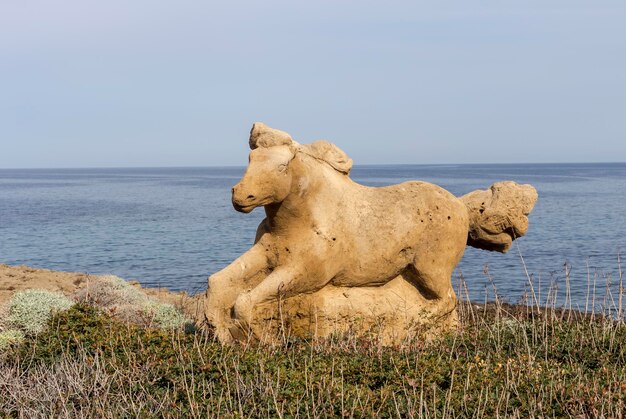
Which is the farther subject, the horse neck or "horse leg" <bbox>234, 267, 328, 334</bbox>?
the horse neck

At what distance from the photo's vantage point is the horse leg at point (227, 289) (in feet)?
28.8

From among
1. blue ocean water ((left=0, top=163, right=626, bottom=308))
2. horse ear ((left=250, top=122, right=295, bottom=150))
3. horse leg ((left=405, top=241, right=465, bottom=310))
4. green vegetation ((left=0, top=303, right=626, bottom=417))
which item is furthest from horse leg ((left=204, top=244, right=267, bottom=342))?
blue ocean water ((left=0, top=163, right=626, bottom=308))

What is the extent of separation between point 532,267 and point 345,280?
17.2 m

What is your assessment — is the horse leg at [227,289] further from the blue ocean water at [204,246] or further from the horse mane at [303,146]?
the blue ocean water at [204,246]

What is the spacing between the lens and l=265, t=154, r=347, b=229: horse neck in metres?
8.66

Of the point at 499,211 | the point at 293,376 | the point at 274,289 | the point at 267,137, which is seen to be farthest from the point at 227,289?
the point at 499,211

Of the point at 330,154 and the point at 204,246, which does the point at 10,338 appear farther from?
the point at 204,246

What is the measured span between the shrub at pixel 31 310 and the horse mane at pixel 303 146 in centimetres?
327

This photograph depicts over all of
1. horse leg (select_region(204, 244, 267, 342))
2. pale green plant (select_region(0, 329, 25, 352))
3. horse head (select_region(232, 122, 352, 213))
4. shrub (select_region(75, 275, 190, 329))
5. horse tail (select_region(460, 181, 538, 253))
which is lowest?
shrub (select_region(75, 275, 190, 329))

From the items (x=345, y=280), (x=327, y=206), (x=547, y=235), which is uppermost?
(x=327, y=206)

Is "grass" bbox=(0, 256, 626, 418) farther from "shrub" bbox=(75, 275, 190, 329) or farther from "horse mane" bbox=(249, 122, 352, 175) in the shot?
"horse mane" bbox=(249, 122, 352, 175)

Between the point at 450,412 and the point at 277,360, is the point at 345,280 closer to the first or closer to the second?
the point at 277,360

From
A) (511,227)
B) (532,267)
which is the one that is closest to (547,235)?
(532,267)

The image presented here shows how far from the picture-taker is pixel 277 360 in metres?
7.71
